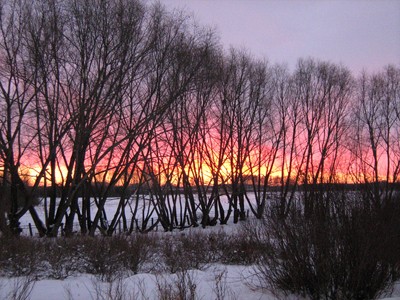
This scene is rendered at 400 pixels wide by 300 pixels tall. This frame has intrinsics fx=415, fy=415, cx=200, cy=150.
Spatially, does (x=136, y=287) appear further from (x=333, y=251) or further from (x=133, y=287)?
(x=333, y=251)

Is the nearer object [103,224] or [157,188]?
[103,224]

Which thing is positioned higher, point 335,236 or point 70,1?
point 70,1

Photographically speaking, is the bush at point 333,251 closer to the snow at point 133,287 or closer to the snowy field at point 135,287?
the snowy field at point 135,287

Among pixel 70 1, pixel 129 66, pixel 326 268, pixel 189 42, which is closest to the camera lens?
pixel 326 268

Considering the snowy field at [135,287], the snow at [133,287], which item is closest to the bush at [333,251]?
the snowy field at [135,287]

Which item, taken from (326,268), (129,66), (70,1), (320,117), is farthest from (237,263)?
(320,117)

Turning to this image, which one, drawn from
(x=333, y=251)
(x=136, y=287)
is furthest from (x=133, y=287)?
(x=333, y=251)

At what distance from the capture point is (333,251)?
7043 millimetres

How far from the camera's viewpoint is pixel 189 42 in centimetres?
2114

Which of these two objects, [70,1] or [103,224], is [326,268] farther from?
[103,224]

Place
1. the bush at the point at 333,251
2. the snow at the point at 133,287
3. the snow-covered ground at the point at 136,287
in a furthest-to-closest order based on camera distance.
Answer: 1. the snow at the point at 133,287
2. the snow-covered ground at the point at 136,287
3. the bush at the point at 333,251

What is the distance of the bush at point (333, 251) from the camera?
7.02 metres

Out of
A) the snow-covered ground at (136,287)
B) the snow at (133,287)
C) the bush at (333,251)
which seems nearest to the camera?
the bush at (333,251)

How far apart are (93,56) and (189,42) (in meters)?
5.24
